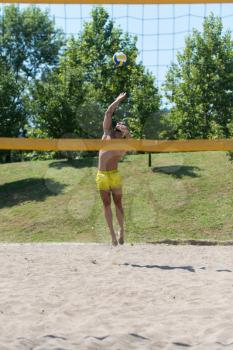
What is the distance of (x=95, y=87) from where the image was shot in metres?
21.7

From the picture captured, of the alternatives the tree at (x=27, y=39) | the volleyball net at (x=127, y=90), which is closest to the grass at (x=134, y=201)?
the volleyball net at (x=127, y=90)

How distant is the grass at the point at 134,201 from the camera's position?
12.7m

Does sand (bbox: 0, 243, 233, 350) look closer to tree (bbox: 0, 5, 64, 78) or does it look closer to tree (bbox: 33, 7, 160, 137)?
tree (bbox: 33, 7, 160, 137)

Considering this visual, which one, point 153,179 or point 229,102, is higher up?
point 229,102

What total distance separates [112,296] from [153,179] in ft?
38.6

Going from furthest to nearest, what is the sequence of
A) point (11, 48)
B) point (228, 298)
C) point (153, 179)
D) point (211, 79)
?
point (11, 48) → point (211, 79) → point (153, 179) → point (228, 298)

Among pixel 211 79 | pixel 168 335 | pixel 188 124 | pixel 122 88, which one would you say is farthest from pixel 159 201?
pixel 168 335

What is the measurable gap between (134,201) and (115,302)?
10307mm

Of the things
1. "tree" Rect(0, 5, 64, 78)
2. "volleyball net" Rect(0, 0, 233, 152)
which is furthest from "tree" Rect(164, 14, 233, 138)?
"tree" Rect(0, 5, 64, 78)

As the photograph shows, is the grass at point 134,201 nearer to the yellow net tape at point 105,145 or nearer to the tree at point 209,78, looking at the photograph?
the tree at point 209,78

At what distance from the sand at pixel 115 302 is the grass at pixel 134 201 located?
5.82 m

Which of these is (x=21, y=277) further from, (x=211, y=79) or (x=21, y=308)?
(x=211, y=79)

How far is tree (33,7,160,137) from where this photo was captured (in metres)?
18.1

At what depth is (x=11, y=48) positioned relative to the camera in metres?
33.2
